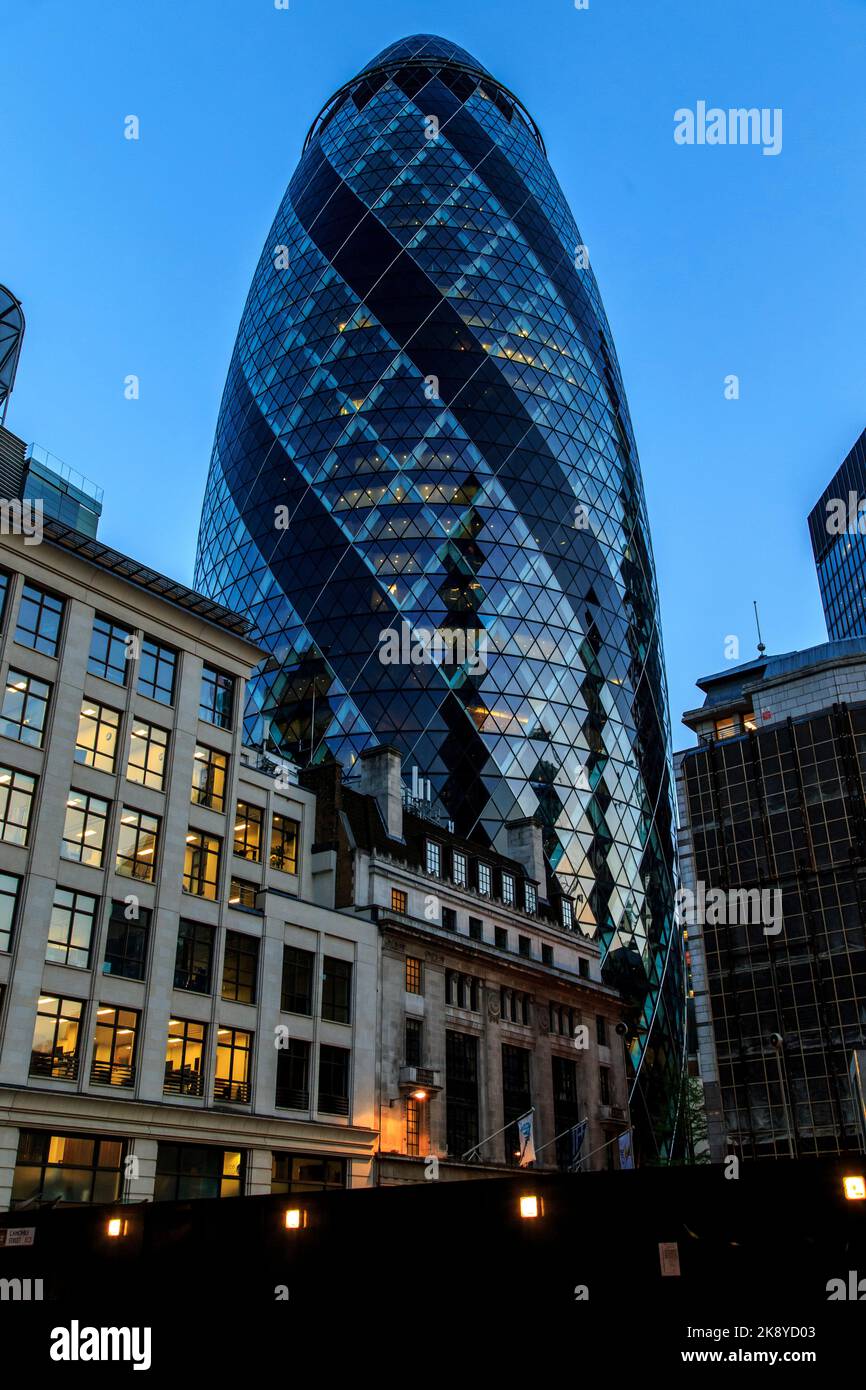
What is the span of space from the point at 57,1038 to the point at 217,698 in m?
15.0

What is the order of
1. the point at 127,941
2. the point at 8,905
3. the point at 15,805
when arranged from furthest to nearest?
the point at 127,941
the point at 15,805
the point at 8,905

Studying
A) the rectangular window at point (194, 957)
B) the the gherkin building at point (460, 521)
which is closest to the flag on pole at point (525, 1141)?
the rectangular window at point (194, 957)

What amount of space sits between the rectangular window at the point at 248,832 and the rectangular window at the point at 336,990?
508 cm

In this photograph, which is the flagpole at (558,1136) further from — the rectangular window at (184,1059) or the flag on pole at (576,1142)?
the rectangular window at (184,1059)

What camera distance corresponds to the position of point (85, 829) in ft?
130

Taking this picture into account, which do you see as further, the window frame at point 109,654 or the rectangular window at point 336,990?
the rectangular window at point 336,990

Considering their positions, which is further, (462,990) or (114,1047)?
(462,990)

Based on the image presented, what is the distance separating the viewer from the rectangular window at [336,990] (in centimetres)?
4753

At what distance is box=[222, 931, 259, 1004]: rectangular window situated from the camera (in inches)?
1710

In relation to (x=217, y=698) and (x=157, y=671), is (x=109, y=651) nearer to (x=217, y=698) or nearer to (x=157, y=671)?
(x=157, y=671)

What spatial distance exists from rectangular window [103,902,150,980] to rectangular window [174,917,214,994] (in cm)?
159

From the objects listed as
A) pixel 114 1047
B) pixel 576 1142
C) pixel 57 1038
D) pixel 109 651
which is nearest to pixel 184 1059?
pixel 114 1047

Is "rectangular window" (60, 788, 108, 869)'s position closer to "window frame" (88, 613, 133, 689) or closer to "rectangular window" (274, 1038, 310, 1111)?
"window frame" (88, 613, 133, 689)
